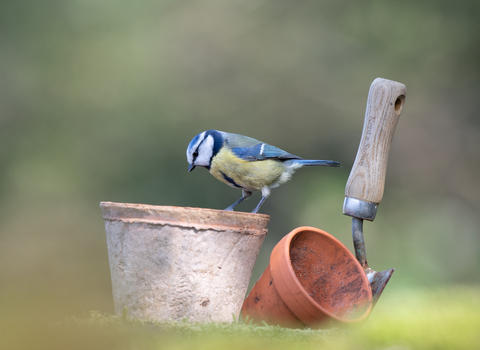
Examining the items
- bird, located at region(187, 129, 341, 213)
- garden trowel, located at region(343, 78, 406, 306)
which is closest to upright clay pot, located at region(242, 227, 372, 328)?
garden trowel, located at region(343, 78, 406, 306)

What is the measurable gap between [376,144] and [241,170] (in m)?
0.63

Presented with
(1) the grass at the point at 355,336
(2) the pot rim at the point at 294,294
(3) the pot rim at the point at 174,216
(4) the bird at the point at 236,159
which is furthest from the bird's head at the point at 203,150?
(1) the grass at the point at 355,336

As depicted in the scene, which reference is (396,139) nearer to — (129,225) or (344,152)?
(344,152)

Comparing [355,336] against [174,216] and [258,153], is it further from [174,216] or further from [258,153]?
[258,153]

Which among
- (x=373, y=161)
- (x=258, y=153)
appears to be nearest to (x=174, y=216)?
(x=373, y=161)

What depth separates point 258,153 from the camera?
176 cm

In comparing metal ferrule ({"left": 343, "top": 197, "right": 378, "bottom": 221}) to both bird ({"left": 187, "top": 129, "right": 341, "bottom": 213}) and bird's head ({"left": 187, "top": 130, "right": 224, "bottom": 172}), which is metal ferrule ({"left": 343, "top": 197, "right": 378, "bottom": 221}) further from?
bird's head ({"left": 187, "top": 130, "right": 224, "bottom": 172})

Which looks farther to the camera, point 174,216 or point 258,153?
point 258,153

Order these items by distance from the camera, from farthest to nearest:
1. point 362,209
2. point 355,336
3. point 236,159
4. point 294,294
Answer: point 236,159 → point 362,209 → point 294,294 → point 355,336

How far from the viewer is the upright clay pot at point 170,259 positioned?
1094mm

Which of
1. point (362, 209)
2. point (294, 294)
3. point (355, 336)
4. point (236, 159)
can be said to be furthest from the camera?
point (236, 159)

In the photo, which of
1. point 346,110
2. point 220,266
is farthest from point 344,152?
point 220,266

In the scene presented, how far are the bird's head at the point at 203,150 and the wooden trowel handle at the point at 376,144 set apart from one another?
677mm

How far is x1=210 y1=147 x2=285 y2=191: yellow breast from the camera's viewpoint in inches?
A: 66.9
